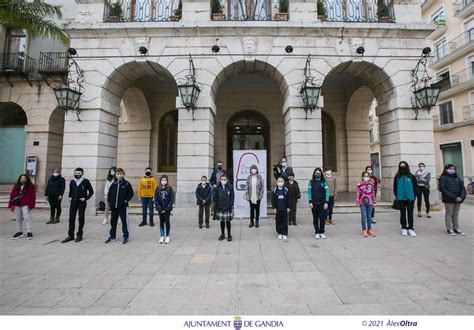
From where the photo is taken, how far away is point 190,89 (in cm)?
889

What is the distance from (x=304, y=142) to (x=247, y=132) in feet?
18.3

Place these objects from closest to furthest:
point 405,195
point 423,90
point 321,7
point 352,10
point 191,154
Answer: point 405,195
point 423,90
point 191,154
point 321,7
point 352,10

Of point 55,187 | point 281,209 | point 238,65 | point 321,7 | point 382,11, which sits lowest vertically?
point 281,209

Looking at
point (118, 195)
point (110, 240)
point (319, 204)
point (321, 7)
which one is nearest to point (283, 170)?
point (319, 204)

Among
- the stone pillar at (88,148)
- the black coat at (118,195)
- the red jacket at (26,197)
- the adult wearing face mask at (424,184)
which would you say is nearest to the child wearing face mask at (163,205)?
the black coat at (118,195)

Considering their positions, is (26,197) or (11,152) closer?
(26,197)

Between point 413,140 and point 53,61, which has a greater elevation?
point 53,61

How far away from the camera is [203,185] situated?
7.71m

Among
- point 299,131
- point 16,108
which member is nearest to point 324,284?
point 299,131

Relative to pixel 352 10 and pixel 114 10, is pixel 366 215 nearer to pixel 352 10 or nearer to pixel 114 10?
pixel 352 10

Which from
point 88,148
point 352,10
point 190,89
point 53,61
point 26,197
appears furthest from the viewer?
point 53,61

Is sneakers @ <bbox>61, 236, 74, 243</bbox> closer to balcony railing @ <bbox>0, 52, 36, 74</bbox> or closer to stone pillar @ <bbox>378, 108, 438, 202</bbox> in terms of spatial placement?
stone pillar @ <bbox>378, 108, 438, 202</bbox>

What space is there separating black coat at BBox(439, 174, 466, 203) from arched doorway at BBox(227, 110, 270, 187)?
350 inches

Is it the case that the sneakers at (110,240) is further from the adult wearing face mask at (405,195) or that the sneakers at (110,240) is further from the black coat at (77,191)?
the adult wearing face mask at (405,195)
